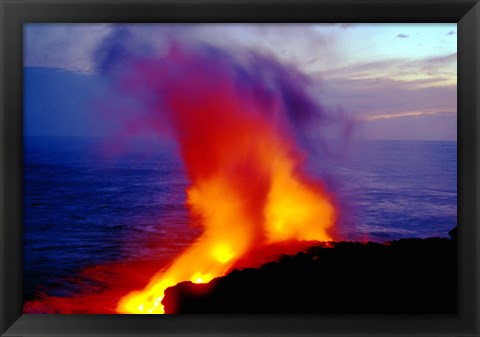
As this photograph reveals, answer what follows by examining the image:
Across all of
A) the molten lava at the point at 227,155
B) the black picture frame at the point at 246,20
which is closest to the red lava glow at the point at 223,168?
the molten lava at the point at 227,155

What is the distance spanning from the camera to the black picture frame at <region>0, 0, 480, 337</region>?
5.14 feet

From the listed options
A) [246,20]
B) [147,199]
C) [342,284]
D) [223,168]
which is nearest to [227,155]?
[223,168]

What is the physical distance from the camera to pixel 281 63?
176 centimetres

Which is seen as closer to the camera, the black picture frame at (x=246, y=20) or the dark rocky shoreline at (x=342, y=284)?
the black picture frame at (x=246, y=20)

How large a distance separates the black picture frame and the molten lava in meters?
0.20

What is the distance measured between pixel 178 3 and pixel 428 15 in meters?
0.93

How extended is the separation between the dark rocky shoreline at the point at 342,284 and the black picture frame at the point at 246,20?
10 centimetres

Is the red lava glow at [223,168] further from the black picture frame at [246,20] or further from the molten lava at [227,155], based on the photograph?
the black picture frame at [246,20]

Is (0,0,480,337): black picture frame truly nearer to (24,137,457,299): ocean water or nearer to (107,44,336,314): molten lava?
(24,137,457,299): ocean water

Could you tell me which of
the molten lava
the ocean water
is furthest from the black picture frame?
the molten lava

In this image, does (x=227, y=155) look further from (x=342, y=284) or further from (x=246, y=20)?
(x=342, y=284)

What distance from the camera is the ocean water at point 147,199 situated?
5.53ft

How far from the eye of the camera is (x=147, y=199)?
1735mm

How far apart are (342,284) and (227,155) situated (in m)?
0.71
